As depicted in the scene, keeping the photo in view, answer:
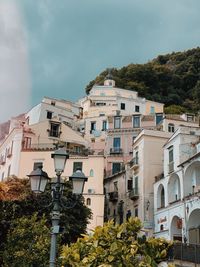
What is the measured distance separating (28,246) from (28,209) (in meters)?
8.31

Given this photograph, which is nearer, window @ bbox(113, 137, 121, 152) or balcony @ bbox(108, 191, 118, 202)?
balcony @ bbox(108, 191, 118, 202)

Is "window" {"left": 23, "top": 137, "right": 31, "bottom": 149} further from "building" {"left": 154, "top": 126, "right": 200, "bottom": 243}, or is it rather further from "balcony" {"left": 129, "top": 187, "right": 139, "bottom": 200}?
"building" {"left": 154, "top": 126, "right": 200, "bottom": 243}

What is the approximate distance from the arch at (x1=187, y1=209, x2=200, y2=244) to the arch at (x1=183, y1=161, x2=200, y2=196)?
184 cm

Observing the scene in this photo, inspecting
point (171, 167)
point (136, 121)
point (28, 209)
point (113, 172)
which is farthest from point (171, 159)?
point (136, 121)

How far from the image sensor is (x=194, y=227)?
3288cm

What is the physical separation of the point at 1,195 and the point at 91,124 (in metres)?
41.1

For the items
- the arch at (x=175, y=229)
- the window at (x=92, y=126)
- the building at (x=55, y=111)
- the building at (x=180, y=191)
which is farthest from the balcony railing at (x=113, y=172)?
the arch at (x=175, y=229)

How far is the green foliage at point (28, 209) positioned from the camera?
23.6 meters

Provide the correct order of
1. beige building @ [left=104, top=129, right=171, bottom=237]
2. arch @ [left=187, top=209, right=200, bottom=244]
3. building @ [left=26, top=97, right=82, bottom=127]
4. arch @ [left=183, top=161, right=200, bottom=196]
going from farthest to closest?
building @ [left=26, top=97, right=82, bottom=127] < beige building @ [left=104, top=129, right=171, bottom=237] < arch @ [left=183, top=161, right=200, bottom=196] < arch @ [left=187, top=209, right=200, bottom=244]

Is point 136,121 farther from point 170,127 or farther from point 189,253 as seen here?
point 189,253

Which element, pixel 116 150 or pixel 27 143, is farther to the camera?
pixel 116 150

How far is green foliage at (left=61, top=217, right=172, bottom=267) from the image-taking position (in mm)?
8617

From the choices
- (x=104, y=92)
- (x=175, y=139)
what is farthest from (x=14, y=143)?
(x=104, y=92)

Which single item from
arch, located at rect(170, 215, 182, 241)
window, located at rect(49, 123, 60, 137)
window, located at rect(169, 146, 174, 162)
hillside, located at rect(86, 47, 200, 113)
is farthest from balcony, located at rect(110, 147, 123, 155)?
hillside, located at rect(86, 47, 200, 113)
